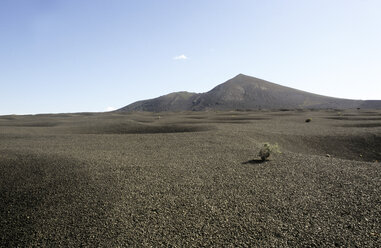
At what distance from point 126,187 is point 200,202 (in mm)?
2106

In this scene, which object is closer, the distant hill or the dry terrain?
the dry terrain

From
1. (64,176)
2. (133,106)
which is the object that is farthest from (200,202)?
(133,106)

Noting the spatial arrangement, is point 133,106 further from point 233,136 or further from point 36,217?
point 36,217

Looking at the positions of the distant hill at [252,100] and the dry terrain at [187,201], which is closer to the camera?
the dry terrain at [187,201]

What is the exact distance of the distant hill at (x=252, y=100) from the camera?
3433 inches

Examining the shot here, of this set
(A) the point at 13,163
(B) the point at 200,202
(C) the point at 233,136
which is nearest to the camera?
(B) the point at 200,202

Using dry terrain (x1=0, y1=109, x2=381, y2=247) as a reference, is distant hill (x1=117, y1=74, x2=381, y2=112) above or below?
above

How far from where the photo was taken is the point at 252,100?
318ft

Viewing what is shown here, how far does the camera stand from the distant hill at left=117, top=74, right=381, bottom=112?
8719 centimetres

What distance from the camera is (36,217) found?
5.36 m

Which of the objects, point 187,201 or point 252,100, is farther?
point 252,100

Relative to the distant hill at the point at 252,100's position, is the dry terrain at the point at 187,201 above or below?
below

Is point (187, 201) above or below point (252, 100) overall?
below

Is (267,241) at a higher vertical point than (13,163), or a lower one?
lower
